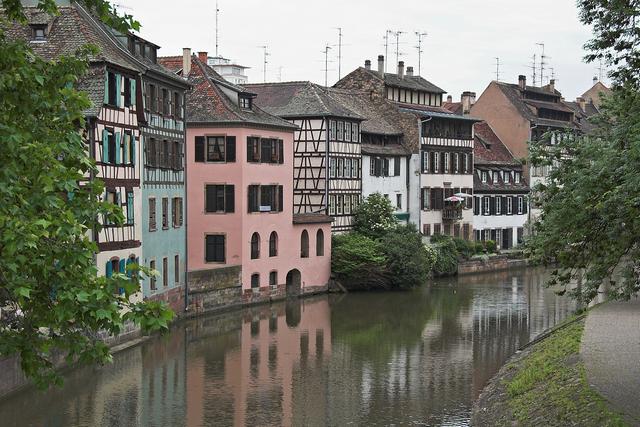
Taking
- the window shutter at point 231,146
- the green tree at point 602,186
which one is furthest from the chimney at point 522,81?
the green tree at point 602,186

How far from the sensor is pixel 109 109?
36.0 m

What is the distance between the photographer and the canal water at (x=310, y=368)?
2711 centimetres

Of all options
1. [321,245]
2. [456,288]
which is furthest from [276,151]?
[456,288]

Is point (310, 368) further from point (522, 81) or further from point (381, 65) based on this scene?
point (522, 81)

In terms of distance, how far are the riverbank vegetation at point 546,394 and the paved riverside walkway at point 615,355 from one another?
10.6 inches

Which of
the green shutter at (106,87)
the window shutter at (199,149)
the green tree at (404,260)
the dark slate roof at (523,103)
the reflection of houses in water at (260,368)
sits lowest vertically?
the reflection of houses in water at (260,368)

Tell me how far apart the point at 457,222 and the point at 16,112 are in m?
59.5

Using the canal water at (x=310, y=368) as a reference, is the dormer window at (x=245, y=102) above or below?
above

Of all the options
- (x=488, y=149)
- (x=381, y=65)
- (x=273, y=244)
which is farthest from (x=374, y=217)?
(x=488, y=149)

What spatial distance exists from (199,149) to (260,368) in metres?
16.4

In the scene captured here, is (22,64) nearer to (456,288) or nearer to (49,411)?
(49,411)

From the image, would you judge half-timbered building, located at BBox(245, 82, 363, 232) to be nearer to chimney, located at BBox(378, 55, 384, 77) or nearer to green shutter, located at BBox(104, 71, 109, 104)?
chimney, located at BBox(378, 55, 384, 77)

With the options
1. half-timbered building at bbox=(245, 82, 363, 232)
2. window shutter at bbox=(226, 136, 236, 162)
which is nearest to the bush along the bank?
half-timbered building at bbox=(245, 82, 363, 232)

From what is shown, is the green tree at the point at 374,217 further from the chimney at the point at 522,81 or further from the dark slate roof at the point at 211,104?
the chimney at the point at 522,81
